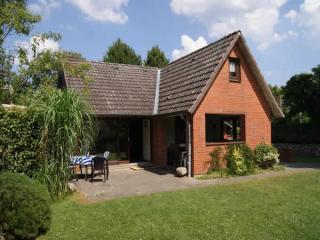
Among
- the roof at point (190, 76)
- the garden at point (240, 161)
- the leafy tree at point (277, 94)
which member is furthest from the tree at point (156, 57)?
the garden at point (240, 161)

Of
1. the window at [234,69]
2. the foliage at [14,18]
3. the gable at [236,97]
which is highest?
the foliage at [14,18]

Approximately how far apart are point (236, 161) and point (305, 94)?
11851 millimetres

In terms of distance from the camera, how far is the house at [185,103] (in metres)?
14.7

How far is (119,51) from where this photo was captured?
41719 millimetres

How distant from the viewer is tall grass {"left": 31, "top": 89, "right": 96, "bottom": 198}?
979 centimetres

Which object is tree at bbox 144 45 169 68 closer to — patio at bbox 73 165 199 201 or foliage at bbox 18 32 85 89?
foliage at bbox 18 32 85 89

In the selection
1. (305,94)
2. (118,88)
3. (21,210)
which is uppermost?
(305,94)

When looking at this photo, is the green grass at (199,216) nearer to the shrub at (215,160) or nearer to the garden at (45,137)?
the garden at (45,137)

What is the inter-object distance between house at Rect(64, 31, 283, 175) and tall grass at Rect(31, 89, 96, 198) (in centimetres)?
556

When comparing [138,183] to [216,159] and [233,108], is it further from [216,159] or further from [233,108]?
[233,108]

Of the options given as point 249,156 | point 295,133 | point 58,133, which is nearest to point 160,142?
point 249,156

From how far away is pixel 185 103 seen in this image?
14.9 meters

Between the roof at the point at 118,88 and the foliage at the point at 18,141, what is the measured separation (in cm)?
567

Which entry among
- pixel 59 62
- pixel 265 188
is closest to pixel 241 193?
pixel 265 188
